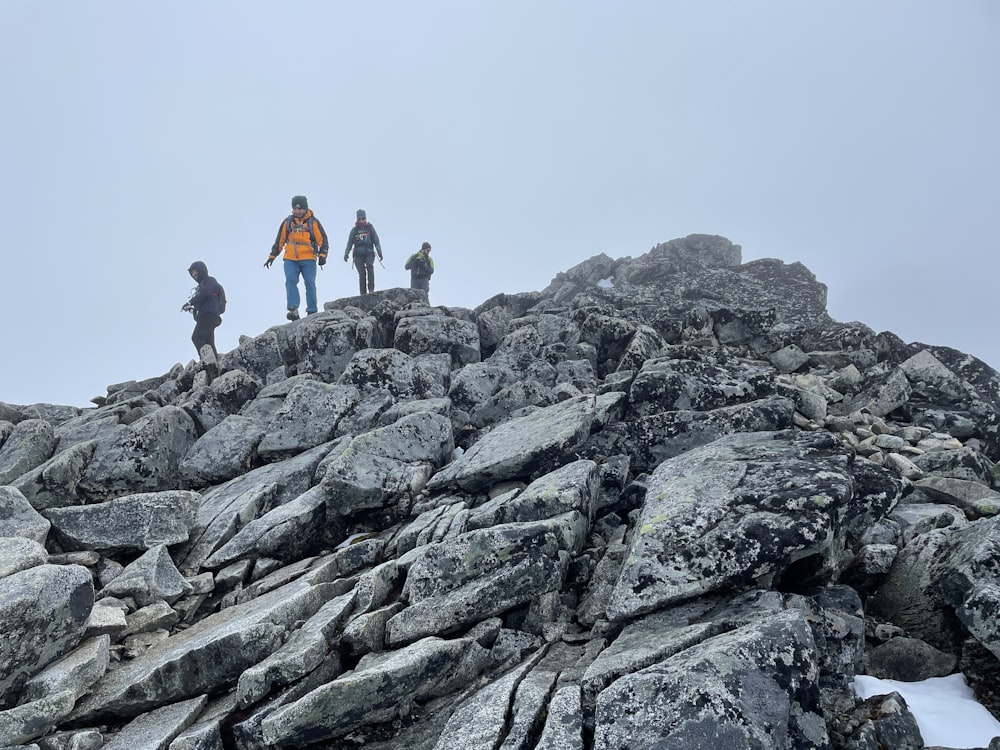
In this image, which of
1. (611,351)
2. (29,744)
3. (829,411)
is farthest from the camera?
(611,351)

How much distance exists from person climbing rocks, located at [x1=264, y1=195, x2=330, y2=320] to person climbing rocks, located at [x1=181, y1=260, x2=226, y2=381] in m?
2.73

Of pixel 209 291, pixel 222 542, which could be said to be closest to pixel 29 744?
pixel 222 542

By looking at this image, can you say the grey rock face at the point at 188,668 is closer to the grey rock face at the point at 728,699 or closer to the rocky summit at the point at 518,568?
the rocky summit at the point at 518,568

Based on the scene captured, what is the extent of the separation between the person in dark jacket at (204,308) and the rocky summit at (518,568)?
9.27 m

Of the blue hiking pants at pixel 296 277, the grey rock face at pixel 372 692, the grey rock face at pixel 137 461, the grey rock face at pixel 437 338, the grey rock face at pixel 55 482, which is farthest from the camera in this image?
the blue hiking pants at pixel 296 277

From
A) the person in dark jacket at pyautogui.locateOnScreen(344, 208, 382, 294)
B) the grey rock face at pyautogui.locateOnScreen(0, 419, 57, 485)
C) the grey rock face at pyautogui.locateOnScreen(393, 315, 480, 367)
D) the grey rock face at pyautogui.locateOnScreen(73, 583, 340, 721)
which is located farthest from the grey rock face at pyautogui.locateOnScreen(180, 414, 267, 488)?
the person in dark jacket at pyautogui.locateOnScreen(344, 208, 382, 294)

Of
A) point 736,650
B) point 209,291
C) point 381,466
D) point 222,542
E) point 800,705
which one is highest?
point 209,291

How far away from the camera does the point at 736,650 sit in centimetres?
754

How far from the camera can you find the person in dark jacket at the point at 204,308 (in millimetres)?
29812

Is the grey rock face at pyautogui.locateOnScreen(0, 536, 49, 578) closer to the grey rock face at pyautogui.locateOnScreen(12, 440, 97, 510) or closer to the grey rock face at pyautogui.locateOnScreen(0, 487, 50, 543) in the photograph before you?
the grey rock face at pyautogui.locateOnScreen(0, 487, 50, 543)

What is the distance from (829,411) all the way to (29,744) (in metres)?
20.6

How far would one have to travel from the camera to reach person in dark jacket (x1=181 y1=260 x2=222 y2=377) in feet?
97.8

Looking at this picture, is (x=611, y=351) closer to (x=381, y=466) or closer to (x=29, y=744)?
(x=381, y=466)

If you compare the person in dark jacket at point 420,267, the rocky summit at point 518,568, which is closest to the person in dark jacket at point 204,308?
the rocky summit at point 518,568
